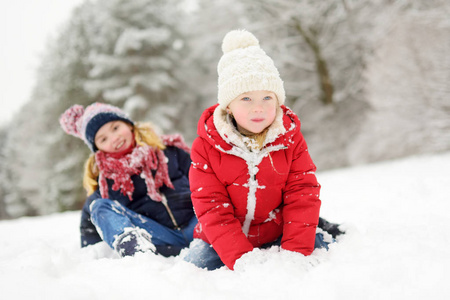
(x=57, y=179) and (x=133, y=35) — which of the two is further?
(x=57, y=179)

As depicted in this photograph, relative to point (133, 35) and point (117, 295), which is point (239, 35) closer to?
point (117, 295)

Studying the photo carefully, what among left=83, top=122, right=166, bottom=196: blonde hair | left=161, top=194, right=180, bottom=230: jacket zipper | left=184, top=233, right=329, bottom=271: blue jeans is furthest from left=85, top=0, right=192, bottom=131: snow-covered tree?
left=184, top=233, right=329, bottom=271: blue jeans

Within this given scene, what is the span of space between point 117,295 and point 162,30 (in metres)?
10.2

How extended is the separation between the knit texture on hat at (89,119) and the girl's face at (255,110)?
124 cm

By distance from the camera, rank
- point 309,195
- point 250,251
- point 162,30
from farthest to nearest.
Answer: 1. point 162,30
2. point 309,195
3. point 250,251

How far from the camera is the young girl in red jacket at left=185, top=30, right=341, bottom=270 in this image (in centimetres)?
152

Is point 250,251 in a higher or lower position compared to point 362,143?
lower

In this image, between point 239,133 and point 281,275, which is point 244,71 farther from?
point 281,275

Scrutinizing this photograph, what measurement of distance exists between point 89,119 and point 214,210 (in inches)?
54.7

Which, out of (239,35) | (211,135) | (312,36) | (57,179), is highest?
(312,36)

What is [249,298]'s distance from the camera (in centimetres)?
109

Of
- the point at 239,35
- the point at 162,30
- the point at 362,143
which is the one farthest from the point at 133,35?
the point at 239,35

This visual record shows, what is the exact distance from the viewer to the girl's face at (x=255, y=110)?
1.52m

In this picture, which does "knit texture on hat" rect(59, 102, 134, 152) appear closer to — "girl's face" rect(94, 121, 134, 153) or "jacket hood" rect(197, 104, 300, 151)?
"girl's face" rect(94, 121, 134, 153)
